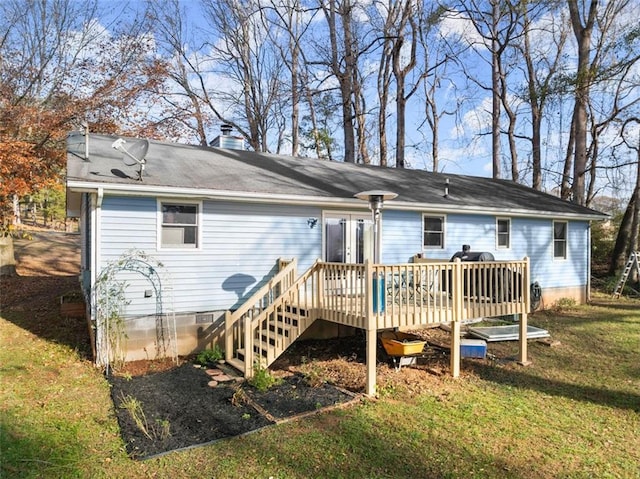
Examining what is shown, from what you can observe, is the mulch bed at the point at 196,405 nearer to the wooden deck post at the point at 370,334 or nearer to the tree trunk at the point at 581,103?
the wooden deck post at the point at 370,334

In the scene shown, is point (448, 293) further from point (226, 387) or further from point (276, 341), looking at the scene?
point (226, 387)

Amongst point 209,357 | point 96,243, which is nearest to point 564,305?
point 209,357

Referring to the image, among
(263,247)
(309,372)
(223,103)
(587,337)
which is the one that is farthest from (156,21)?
(587,337)

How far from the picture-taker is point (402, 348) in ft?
23.4

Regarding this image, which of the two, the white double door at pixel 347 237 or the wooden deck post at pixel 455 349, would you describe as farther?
the white double door at pixel 347 237

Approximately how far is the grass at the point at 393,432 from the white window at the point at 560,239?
6349 mm

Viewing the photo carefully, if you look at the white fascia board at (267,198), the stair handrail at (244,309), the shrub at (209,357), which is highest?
the white fascia board at (267,198)

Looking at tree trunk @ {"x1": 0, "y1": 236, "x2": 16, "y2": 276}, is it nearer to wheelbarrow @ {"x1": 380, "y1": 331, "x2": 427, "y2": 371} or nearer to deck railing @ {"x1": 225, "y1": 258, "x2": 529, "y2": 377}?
deck railing @ {"x1": 225, "y1": 258, "x2": 529, "y2": 377}

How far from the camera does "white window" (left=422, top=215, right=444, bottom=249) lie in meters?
10.5

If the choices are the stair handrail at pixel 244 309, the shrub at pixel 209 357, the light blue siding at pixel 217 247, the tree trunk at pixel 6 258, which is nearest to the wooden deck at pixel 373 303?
the stair handrail at pixel 244 309

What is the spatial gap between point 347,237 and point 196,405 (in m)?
5.04

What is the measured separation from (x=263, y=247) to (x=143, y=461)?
485 centimetres

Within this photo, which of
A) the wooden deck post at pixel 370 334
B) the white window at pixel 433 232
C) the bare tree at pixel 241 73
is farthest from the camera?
the bare tree at pixel 241 73

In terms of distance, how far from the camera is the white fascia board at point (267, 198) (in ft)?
22.8
